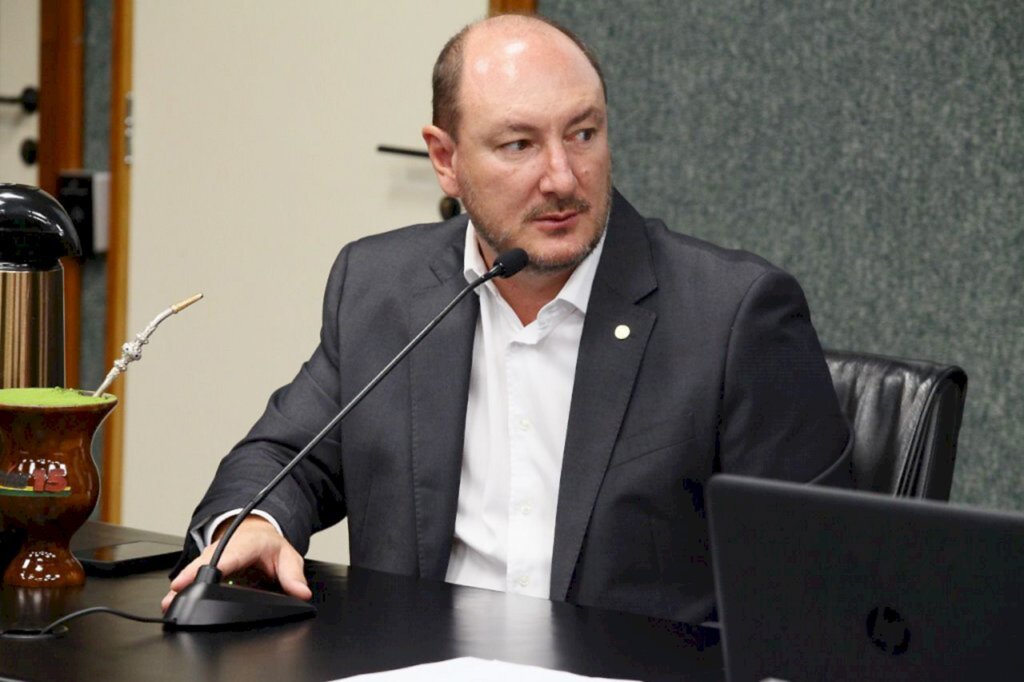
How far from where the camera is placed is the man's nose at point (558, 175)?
1.63 m

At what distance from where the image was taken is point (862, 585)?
853 mm

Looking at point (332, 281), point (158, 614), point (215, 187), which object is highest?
point (215, 187)

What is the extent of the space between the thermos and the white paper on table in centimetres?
59

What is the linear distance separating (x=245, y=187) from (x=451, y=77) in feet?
4.50

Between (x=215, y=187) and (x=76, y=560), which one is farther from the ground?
(x=215, y=187)

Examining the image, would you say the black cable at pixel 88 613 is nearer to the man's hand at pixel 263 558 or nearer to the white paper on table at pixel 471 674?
the man's hand at pixel 263 558

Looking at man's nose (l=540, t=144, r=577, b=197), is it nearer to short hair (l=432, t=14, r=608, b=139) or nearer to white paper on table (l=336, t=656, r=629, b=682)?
A: short hair (l=432, t=14, r=608, b=139)

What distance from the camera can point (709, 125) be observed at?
8.18ft

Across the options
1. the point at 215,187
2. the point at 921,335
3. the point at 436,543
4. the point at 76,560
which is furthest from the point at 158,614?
the point at 215,187

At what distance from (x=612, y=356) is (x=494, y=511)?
209 millimetres

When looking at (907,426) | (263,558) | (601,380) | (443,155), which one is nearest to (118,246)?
(443,155)

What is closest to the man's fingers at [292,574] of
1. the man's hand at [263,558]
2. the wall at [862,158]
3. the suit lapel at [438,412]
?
the man's hand at [263,558]

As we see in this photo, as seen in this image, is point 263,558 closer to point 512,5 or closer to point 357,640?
point 357,640

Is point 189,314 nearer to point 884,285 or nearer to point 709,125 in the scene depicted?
point 709,125
